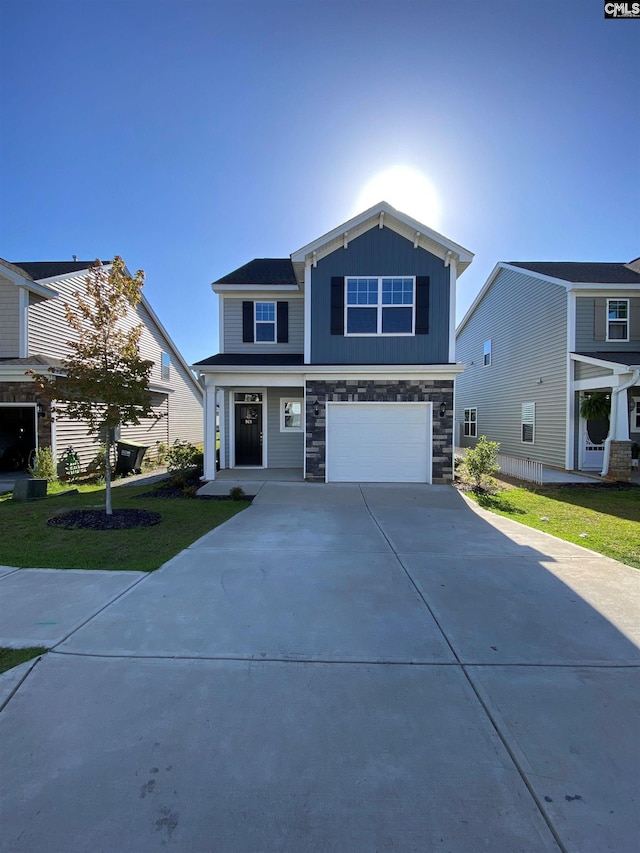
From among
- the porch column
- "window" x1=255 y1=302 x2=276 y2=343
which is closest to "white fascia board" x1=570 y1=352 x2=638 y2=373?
"window" x1=255 y1=302 x2=276 y2=343

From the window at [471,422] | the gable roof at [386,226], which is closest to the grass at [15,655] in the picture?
the gable roof at [386,226]

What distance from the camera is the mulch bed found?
6.53 meters

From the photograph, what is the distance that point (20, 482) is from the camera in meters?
9.12

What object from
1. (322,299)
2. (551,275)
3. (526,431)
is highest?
(551,275)

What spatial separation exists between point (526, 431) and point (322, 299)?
33.7 feet

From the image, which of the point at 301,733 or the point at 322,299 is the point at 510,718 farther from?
the point at 322,299

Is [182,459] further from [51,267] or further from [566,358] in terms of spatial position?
[566,358]

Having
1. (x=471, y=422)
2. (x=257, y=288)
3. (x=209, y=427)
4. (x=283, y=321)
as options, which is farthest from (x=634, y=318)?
(x=209, y=427)

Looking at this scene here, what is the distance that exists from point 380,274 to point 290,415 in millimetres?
5043

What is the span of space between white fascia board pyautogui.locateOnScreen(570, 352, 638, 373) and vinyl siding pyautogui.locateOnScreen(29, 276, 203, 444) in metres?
13.3

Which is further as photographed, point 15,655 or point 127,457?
point 127,457

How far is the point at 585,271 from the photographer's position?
→ 50.4 feet

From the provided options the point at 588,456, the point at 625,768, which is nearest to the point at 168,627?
the point at 625,768

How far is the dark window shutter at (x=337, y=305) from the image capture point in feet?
36.6
